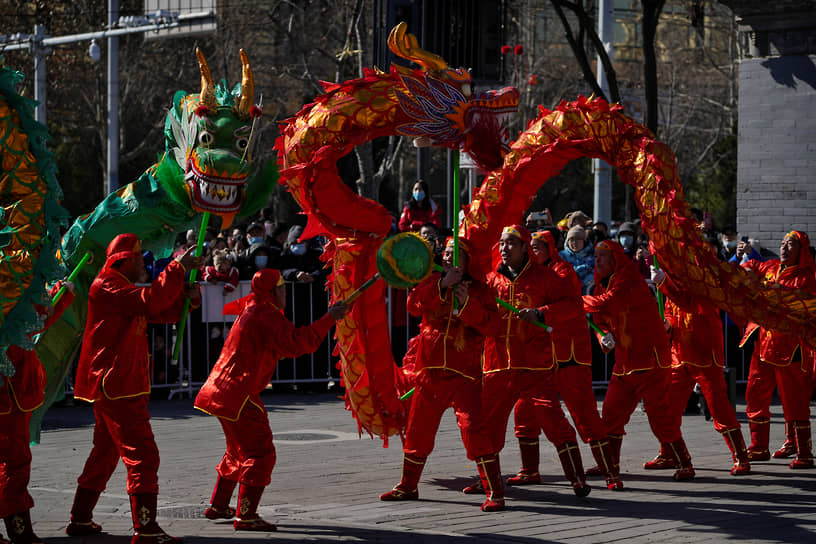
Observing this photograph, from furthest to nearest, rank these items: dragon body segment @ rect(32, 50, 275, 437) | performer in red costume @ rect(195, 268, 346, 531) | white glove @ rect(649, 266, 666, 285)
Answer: white glove @ rect(649, 266, 666, 285)
dragon body segment @ rect(32, 50, 275, 437)
performer in red costume @ rect(195, 268, 346, 531)

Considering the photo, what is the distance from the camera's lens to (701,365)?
10.0m

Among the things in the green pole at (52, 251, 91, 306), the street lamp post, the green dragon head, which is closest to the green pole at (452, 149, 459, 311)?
the green dragon head

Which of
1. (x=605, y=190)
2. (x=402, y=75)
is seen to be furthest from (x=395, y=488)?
(x=605, y=190)

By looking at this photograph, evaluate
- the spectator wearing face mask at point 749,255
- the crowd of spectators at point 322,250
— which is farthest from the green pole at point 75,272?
the spectator wearing face mask at point 749,255

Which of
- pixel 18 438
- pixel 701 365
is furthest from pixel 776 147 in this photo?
pixel 18 438

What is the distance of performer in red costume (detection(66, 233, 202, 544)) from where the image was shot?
7129 millimetres

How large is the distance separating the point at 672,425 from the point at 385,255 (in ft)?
9.51

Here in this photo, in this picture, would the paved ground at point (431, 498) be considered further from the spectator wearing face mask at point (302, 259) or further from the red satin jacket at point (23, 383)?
the spectator wearing face mask at point (302, 259)

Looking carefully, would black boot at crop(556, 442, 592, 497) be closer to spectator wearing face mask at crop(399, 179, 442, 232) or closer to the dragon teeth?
the dragon teeth

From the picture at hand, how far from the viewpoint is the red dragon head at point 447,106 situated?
925 cm

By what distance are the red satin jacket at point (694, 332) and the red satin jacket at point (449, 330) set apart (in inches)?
78.7

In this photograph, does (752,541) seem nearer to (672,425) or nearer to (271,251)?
(672,425)

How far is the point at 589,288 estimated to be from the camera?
13.8 m

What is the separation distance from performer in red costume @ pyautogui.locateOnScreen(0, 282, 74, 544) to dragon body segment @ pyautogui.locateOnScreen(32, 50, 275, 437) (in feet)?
2.75
